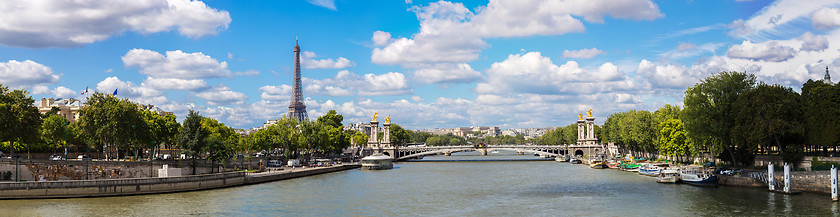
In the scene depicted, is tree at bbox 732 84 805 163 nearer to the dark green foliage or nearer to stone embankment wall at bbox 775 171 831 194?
stone embankment wall at bbox 775 171 831 194

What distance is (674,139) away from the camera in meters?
79.5

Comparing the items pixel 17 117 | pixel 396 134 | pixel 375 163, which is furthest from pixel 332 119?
pixel 17 117

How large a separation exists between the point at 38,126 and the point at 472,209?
42.5 metres

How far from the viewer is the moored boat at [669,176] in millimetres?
64381

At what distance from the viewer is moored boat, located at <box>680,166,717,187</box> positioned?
194 feet

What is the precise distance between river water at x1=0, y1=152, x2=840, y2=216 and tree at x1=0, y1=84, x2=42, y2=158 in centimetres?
1483

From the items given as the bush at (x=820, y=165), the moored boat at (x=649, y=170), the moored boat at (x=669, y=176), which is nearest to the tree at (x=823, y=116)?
the bush at (x=820, y=165)

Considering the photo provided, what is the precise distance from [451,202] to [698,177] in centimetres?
2540

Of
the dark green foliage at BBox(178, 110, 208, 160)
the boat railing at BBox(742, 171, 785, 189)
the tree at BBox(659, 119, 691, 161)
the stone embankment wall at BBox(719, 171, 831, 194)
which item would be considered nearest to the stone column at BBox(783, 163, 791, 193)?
the stone embankment wall at BBox(719, 171, 831, 194)

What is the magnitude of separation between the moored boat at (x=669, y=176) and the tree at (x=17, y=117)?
59602 millimetres

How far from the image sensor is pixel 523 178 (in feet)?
253

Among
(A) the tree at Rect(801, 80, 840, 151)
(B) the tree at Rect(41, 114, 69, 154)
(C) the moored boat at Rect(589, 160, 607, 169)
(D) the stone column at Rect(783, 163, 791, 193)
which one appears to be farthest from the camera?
(C) the moored boat at Rect(589, 160, 607, 169)

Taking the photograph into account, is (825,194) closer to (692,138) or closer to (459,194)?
(692,138)

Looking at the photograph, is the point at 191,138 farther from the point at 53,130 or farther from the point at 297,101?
the point at 297,101
